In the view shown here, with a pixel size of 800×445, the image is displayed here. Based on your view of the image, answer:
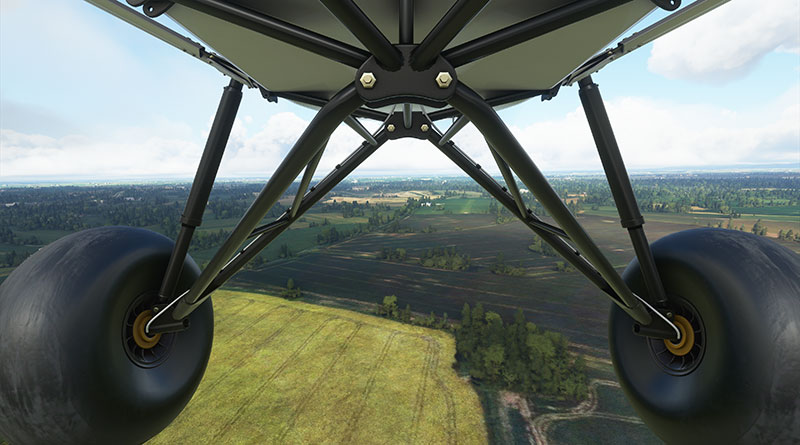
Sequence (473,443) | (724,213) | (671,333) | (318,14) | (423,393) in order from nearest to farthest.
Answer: (318,14)
(671,333)
(473,443)
(423,393)
(724,213)

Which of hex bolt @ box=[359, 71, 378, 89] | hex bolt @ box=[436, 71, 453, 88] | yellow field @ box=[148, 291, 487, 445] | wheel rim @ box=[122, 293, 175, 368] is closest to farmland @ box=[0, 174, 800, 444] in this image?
yellow field @ box=[148, 291, 487, 445]

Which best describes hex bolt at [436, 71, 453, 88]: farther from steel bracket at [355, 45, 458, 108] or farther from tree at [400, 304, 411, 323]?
tree at [400, 304, 411, 323]

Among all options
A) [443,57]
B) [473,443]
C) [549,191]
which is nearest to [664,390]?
[549,191]

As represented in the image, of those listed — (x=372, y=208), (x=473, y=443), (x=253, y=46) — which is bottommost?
(x=473, y=443)

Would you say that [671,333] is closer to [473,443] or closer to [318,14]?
[318,14]

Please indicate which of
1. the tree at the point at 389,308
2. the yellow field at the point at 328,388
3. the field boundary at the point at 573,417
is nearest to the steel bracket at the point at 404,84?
the yellow field at the point at 328,388

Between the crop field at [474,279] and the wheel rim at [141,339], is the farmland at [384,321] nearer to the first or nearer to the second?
the crop field at [474,279]

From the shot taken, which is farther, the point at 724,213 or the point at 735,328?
the point at 724,213
